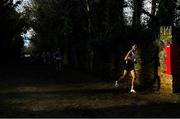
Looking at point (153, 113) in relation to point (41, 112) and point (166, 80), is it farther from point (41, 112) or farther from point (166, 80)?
point (166, 80)

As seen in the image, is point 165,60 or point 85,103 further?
point 165,60

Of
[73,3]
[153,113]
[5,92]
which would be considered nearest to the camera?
[153,113]

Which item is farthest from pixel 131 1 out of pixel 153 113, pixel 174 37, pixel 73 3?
pixel 153 113

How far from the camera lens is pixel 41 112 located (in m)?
12.8

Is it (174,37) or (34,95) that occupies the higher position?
(174,37)

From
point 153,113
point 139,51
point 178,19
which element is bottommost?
point 153,113

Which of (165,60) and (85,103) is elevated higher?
(165,60)

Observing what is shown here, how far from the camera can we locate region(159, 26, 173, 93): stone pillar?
17359 millimetres

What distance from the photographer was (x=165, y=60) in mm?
17922

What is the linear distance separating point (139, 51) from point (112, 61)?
5718mm

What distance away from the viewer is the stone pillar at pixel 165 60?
17.4m

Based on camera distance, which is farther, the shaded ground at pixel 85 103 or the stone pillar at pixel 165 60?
the stone pillar at pixel 165 60

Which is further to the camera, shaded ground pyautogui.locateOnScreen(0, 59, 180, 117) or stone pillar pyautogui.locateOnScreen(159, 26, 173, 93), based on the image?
stone pillar pyautogui.locateOnScreen(159, 26, 173, 93)

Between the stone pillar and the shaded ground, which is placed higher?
the stone pillar
